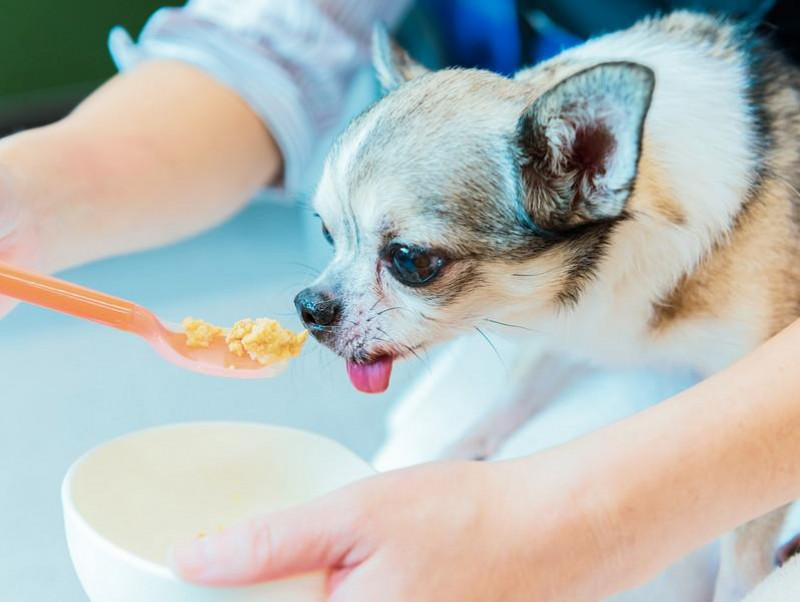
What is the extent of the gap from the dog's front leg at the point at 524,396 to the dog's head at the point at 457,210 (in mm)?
270

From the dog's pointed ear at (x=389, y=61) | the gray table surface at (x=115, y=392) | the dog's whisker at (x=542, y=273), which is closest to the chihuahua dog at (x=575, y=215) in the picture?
the dog's whisker at (x=542, y=273)

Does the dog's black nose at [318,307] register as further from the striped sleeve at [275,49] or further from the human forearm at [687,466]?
the striped sleeve at [275,49]

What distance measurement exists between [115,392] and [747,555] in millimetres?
975

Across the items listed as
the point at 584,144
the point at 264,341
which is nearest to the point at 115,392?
the point at 264,341

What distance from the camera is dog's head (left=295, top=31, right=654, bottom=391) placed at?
87 centimetres

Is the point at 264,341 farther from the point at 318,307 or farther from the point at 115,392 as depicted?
the point at 115,392

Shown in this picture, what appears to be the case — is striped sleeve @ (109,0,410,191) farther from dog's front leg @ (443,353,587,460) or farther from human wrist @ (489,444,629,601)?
human wrist @ (489,444,629,601)

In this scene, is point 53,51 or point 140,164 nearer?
point 140,164

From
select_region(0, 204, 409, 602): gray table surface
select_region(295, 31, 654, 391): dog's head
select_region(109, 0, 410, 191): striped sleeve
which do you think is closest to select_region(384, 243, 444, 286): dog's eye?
select_region(295, 31, 654, 391): dog's head

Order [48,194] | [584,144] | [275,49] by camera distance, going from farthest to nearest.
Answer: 1. [275,49]
2. [48,194]
3. [584,144]

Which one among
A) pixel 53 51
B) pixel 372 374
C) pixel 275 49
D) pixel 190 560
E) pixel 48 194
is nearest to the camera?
pixel 190 560

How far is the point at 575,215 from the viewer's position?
889mm

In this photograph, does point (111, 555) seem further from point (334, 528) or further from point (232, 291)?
point (232, 291)

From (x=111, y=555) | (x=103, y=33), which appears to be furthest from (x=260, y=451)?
(x=103, y=33)
